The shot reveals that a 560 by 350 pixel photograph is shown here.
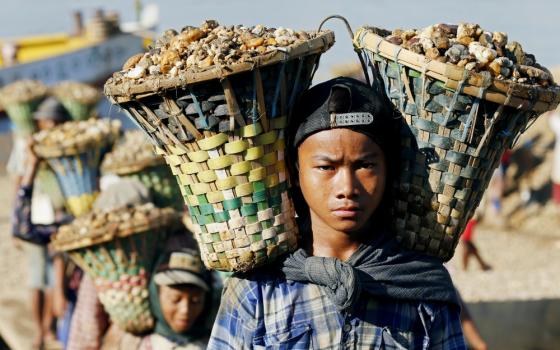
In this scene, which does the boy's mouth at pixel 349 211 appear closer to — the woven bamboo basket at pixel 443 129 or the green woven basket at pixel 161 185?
the woven bamboo basket at pixel 443 129

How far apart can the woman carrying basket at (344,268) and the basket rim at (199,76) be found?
0.15 metres

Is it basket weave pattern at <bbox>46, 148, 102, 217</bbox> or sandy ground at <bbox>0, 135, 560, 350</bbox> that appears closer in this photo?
basket weave pattern at <bbox>46, 148, 102, 217</bbox>

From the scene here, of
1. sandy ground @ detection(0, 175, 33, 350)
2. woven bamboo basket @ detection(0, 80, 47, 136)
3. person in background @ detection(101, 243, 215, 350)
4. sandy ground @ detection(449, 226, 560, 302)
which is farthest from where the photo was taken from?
woven bamboo basket @ detection(0, 80, 47, 136)

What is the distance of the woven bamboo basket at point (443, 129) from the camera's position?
2.43 metres

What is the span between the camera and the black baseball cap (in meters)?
2.53

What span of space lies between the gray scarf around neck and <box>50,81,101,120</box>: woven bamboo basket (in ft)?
18.9

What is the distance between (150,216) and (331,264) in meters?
2.07

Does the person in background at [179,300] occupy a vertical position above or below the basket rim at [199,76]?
below

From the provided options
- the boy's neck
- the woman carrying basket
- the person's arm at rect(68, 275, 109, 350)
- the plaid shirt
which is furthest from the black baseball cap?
the person's arm at rect(68, 275, 109, 350)

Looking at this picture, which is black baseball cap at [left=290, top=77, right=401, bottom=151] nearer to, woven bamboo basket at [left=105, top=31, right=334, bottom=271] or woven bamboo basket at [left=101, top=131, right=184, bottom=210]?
woven bamboo basket at [left=105, top=31, right=334, bottom=271]

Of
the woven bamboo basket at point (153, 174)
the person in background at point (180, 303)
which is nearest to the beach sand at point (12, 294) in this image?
the woven bamboo basket at point (153, 174)

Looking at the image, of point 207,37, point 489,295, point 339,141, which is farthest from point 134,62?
point 489,295

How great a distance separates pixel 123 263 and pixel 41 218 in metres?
2.85

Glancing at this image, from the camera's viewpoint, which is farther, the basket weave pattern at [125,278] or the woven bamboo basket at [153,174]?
the woven bamboo basket at [153,174]
